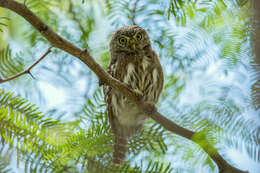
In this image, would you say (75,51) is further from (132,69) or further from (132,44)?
(132,44)

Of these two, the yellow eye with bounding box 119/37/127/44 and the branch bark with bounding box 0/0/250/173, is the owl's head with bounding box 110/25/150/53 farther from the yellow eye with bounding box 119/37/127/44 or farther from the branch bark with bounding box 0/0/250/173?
the branch bark with bounding box 0/0/250/173

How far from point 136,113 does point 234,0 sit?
1.10 m

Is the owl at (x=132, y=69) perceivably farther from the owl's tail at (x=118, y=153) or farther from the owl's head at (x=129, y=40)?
the owl's tail at (x=118, y=153)

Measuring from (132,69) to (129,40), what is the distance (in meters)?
0.26

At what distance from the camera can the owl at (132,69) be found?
187cm

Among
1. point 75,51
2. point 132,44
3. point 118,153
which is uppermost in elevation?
point 132,44

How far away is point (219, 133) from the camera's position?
0.61 m

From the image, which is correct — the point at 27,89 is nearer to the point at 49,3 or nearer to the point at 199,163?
the point at 49,3

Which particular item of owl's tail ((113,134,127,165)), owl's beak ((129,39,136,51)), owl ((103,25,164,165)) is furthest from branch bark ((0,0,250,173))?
owl's beak ((129,39,136,51))

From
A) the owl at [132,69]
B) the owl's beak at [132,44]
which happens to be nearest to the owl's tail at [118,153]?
the owl at [132,69]

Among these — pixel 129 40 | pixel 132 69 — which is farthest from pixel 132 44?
pixel 132 69

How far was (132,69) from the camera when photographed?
6.32 feet

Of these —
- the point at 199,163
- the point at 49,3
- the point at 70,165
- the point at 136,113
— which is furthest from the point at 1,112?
the point at 136,113

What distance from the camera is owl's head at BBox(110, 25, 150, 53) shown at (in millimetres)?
2004
